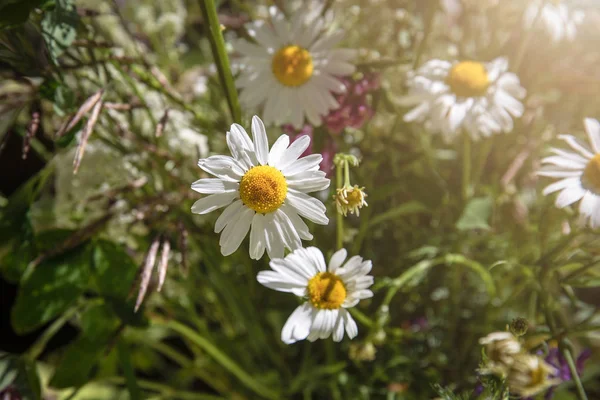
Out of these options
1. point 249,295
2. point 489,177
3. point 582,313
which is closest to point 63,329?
point 249,295

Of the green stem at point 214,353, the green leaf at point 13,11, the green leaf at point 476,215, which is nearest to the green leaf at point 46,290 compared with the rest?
the green stem at point 214,353

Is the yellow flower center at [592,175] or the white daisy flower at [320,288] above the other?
the yellow flower center at [592,175]

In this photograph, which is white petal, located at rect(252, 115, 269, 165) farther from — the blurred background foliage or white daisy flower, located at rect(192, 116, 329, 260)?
the blurred background foliage

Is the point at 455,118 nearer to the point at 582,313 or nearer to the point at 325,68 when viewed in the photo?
the point at 325,68

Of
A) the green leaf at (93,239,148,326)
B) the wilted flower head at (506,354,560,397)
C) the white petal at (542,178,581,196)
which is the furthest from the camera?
the green leaf at (93,239,148,326)

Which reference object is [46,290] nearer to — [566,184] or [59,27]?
[59,27]

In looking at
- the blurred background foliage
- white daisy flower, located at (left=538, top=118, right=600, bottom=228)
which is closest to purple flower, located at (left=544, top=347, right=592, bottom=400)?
the blurred background foliage

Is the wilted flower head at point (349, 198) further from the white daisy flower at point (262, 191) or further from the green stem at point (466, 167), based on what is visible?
the green stem at point (466, 167)
